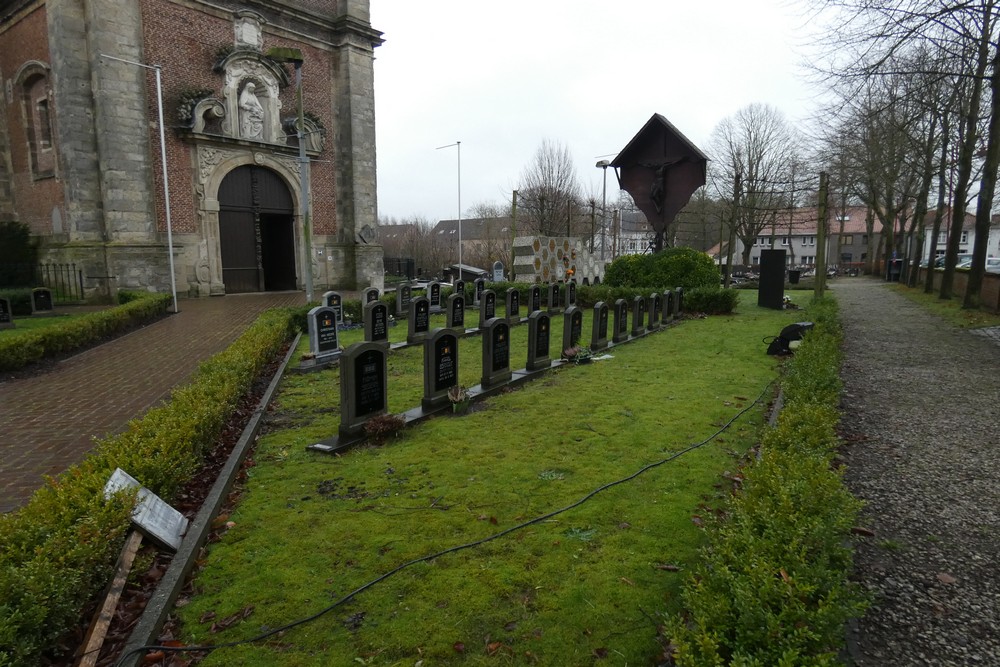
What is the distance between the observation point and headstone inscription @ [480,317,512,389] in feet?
26.8

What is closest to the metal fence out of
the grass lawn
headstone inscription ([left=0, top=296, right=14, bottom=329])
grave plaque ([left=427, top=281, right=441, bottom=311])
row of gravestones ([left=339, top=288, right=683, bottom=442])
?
headstone inscription ([left=0, top=296, right=14, bottom=329])

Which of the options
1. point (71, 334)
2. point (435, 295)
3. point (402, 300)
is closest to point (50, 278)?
point (71, 334)

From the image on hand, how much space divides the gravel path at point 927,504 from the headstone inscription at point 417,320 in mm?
7713

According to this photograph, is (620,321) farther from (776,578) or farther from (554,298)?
(776,578)

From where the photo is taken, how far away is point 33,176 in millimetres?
19375

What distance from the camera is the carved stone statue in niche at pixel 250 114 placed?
20422 mm

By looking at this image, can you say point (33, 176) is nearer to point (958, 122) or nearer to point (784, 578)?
point (784, 578)

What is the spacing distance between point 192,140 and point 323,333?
515 inches

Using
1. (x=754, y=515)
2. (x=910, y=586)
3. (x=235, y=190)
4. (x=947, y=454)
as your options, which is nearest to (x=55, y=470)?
(x=754, y=515)

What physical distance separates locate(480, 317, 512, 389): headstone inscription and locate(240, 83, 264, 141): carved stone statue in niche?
16.6 meters

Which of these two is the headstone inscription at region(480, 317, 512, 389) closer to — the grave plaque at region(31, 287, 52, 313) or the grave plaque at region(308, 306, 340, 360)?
the grave plaque at region(308, 306, 340, 360)

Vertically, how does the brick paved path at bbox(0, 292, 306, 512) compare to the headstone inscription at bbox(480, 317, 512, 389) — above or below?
below

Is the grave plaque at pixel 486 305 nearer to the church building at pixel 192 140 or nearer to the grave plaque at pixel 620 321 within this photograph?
the grave plaque at pixel 620 321

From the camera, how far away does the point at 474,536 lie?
3.97 meters
